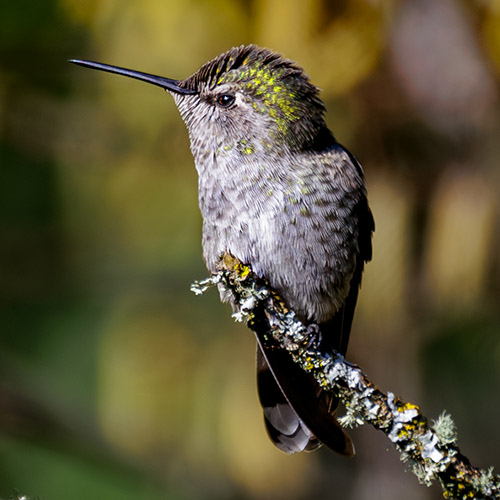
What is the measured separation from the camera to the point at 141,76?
2441 mm

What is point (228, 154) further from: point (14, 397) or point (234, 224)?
point (14, 397)

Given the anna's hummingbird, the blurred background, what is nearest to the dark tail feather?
the anna's hummingbird

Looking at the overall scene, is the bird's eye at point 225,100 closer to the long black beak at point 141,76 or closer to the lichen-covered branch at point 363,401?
the long black beak at point 141,76

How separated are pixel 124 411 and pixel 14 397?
2.19ft

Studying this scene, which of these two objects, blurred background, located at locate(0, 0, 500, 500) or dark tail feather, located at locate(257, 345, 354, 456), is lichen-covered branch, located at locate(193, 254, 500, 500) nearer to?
dark tail feather, located at locate(257, 345, 354, 456)

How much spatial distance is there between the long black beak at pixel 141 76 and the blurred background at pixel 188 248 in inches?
51.5

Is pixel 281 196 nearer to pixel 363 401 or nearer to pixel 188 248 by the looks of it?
pixel 363 401

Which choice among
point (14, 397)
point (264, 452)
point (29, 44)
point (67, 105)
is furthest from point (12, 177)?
point (264, 452)

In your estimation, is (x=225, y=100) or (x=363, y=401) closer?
(x=363, y=401)

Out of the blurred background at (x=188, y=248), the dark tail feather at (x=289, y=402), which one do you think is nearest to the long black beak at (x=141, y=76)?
the dark tail feather at (x=289, y=402)

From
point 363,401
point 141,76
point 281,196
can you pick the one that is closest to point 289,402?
point 363,401

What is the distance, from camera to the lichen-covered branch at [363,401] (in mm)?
1686

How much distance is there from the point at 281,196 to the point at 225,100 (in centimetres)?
44

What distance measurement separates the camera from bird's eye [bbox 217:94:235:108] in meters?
2.43
